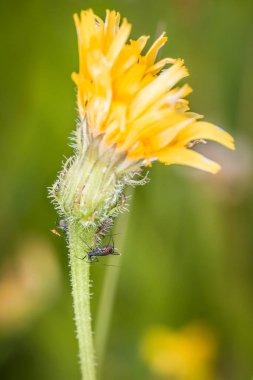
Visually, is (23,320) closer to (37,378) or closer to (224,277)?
(37,378)

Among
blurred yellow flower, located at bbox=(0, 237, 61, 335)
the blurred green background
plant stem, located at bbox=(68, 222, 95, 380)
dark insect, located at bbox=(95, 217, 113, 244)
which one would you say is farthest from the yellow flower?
blurred yellow flower, located at bbox=(0, 237, 61, 335)

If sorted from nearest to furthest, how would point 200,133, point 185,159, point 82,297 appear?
point 185,159 → point 200,133 → point 82,297

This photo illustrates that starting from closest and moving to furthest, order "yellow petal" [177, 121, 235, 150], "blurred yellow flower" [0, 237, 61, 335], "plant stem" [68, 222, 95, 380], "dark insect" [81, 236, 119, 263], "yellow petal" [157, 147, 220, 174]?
1. "yellow petal" [157, 147, 220, 174]
2. "yellow petal" [177, 121, 235, 150]
3. "plant stem" [68, 222, 95, 380]
4. "dark insect" [81, 236, 119, 263]
5. "blurred yellow flower" [0, 237, 61, 335]

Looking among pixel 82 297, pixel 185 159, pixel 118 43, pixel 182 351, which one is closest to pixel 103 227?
pixel 82 297

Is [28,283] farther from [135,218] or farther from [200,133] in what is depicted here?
[200,133]

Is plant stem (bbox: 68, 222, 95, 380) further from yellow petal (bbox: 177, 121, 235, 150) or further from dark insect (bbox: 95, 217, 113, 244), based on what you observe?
yellow petal (bbox: 177, 121, 235, 150)

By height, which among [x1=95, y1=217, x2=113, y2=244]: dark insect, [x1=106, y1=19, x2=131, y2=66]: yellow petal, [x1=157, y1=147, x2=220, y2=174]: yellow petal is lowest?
[x1=95, y1=217, x2=113, y2=244]: dark insect

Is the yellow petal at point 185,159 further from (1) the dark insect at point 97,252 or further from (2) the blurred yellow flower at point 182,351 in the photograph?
(2) the blurred yellow flower at point 182,351
